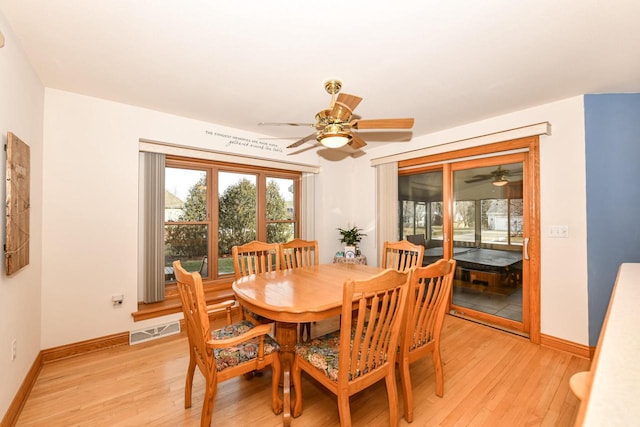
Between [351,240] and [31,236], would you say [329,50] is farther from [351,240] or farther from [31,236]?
[351,240]

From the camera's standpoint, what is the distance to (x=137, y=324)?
2.86m

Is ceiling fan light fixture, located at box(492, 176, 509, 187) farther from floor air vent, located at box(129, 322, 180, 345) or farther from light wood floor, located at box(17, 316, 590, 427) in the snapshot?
floor air vent, located at box(129, 322, 180, 345)

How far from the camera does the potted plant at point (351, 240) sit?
4.38 metres

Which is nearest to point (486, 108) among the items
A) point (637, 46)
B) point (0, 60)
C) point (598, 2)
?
point (637, 46)

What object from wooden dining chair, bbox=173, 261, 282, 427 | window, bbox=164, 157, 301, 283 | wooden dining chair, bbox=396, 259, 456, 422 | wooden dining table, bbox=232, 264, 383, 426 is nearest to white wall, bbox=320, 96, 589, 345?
wooden dining chair, bbox=396, 259, 456, 422

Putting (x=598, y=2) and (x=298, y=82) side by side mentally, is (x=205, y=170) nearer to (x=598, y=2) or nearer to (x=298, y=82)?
(x=298, y=82)

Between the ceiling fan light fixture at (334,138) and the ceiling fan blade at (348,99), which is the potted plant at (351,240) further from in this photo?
the ceiling fan blade at (348,99)

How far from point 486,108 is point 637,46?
1.11m

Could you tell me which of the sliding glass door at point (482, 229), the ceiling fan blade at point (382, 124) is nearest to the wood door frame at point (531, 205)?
the sliding glass door at point (482, 229)

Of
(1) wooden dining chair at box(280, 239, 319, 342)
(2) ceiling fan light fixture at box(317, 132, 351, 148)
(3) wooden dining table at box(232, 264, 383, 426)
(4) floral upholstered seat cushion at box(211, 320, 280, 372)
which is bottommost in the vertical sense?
(4) floral upholstered seat cushion at box(211, 320, 280, 372)

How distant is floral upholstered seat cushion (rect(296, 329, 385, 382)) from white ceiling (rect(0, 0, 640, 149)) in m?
2.00

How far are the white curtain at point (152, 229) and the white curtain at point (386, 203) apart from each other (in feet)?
9.90

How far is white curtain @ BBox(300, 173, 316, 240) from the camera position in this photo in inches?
173

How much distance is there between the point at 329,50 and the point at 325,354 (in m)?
2.02
